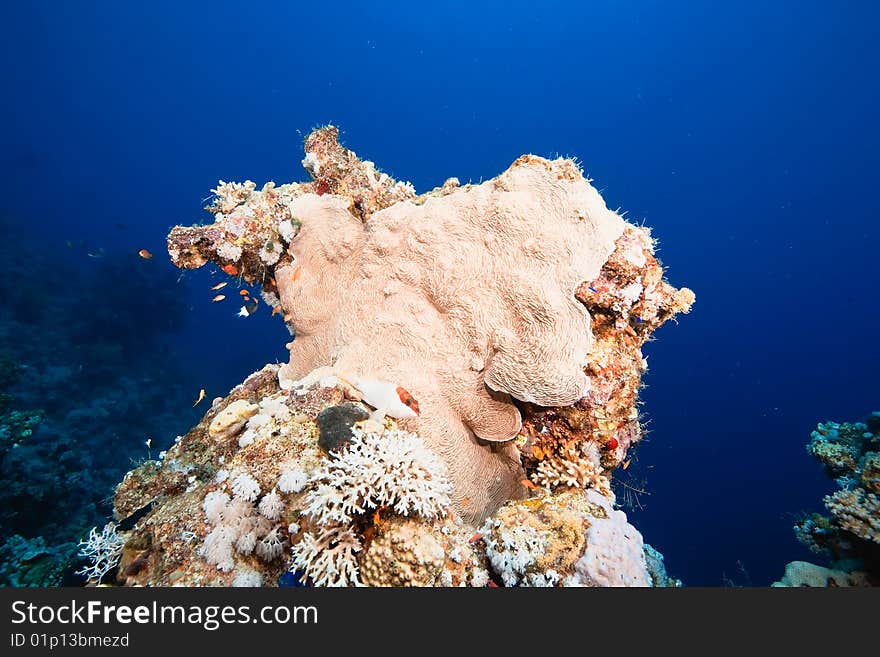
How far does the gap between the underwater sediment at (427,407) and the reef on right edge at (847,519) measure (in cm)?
237

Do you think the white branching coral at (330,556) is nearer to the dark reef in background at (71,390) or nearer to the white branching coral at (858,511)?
the dark reef in background at (71,390)

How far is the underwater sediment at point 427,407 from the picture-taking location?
3010mm

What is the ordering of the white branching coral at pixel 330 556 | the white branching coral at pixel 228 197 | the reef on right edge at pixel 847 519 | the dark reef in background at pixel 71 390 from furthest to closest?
the dark reef in background at pixel 71 390 → the white branching coral at pixel 228 197 → the reef on right edge at pixel 847 519 → the white branching coral at pixel 330 556

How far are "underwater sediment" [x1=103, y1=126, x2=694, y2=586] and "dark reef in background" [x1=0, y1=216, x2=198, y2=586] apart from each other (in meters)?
3.13

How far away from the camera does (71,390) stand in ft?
60.3

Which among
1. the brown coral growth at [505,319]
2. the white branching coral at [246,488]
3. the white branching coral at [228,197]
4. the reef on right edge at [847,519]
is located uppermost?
the white branching coral at [228,197]

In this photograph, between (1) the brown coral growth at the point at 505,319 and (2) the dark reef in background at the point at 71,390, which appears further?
(2) the dark reef in background at the point at 71,390

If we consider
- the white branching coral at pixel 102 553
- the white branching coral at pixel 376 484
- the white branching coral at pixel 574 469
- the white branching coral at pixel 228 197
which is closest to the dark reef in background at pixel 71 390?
the white branching coral at pixel 102 553

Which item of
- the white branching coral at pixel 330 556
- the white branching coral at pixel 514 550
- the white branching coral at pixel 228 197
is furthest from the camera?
the white branching coral at pixel 228 197

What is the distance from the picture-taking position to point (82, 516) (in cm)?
1122

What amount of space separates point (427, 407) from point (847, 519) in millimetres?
4763

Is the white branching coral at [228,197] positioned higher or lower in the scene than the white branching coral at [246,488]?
higher

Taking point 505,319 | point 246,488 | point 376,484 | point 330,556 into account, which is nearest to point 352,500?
point 376,484

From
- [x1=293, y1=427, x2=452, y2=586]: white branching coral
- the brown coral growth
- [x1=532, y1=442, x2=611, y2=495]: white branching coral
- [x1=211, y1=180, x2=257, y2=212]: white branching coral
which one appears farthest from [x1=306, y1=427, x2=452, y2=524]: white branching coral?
[x1=211, y1=180, x2=257, y2=212]: white branching coral
